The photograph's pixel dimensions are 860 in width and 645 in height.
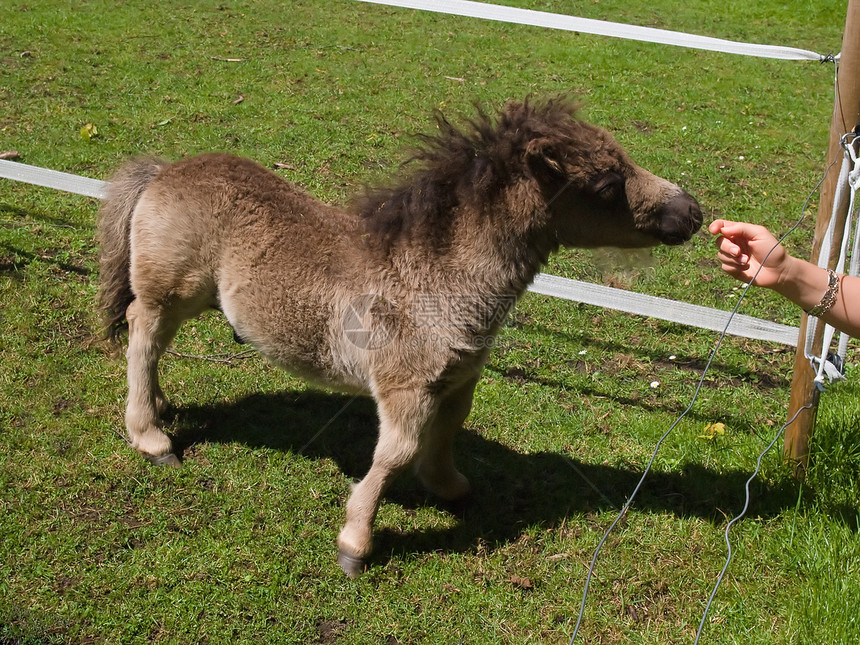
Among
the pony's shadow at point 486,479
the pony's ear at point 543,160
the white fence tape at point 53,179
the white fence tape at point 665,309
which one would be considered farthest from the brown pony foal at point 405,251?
the white fence tape at point 53,179

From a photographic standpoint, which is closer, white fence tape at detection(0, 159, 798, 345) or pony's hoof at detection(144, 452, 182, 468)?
pony's hoof at detection(144, 452, 182, 468)

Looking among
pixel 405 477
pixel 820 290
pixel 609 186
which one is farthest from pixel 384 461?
pixel 820 290

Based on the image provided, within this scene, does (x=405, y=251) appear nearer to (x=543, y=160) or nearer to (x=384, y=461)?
(x=543, y=160)

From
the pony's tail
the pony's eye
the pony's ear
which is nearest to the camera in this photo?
the pony's ear

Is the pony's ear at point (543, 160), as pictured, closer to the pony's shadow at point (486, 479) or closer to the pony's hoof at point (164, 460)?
the pony's shadow at point (486, 479)

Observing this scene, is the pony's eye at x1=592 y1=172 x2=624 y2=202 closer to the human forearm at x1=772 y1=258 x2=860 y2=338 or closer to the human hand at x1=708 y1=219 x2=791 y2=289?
the human hand at x1=708 y1=219 x2=791 y2=289

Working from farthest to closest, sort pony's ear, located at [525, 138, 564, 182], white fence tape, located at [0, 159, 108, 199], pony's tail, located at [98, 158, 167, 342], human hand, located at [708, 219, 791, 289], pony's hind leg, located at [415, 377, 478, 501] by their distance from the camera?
white fence tape, located at [0, 159, 108, 199] → pony's tail, located at [98, 158, 167, 342] → pony's hind leg, located at [415, 377, 478, 501] → pony's ear, located at [525, 138, 564, 182] → human hand, located at [708, 219, 791, 289]

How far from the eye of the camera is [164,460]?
4281mm

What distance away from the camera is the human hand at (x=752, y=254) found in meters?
2.99

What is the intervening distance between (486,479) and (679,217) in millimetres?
1903

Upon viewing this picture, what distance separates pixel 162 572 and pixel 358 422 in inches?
62.9

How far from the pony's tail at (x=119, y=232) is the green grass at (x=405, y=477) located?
0.67 meters

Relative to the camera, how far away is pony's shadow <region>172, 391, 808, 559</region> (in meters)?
4.06

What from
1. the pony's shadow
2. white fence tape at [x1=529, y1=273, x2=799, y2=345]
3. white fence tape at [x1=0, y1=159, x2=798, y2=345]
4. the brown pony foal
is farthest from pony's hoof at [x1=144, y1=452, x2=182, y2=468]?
white fence tape at [x1=529, y1=273, x2=799, y2=345]
